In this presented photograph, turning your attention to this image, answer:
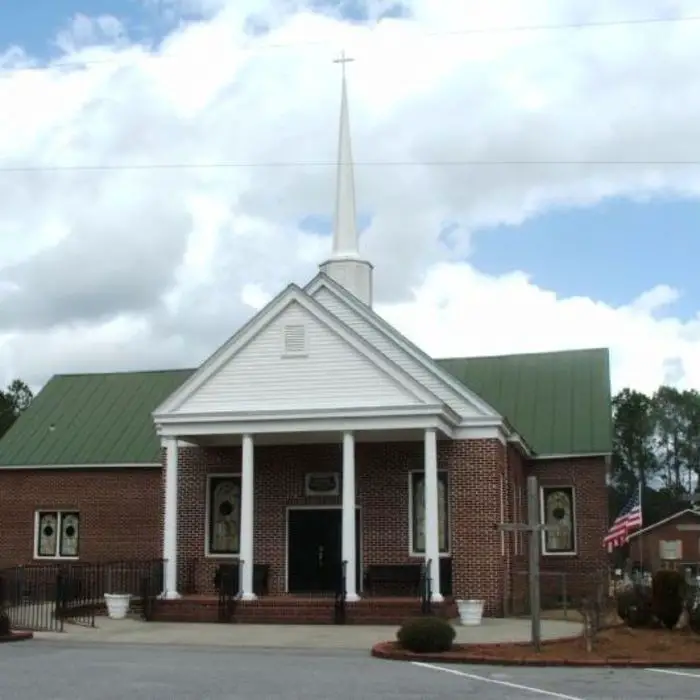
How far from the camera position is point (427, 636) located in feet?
53.0

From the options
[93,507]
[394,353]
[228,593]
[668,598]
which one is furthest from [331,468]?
[668,598]

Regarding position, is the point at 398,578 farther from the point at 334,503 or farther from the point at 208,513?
the point at 208,513

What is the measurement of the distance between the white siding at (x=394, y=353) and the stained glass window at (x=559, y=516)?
6.10 metres

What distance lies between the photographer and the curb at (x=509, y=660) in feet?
49.2

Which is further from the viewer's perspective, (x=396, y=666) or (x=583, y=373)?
(x=583, y=373)

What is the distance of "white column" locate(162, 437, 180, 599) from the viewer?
24547 millimetres

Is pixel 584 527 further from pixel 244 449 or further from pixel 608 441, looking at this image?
pixel 244 449

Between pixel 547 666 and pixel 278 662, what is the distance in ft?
12.2

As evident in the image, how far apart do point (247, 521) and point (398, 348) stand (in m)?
5.22

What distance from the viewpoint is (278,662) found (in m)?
15.6

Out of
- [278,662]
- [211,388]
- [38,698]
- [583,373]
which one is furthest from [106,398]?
[38,698]

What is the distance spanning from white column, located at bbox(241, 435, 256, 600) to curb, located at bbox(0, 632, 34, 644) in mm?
5055

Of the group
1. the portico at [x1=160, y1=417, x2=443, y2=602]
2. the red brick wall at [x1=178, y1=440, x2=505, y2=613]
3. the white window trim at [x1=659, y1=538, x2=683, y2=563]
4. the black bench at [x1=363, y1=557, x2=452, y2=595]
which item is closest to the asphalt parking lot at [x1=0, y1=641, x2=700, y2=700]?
the portico at [x1=160, y1=417, x2=443, y2=602]

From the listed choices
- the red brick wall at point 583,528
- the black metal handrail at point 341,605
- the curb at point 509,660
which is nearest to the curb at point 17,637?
the black metal handrail at point 341,605
